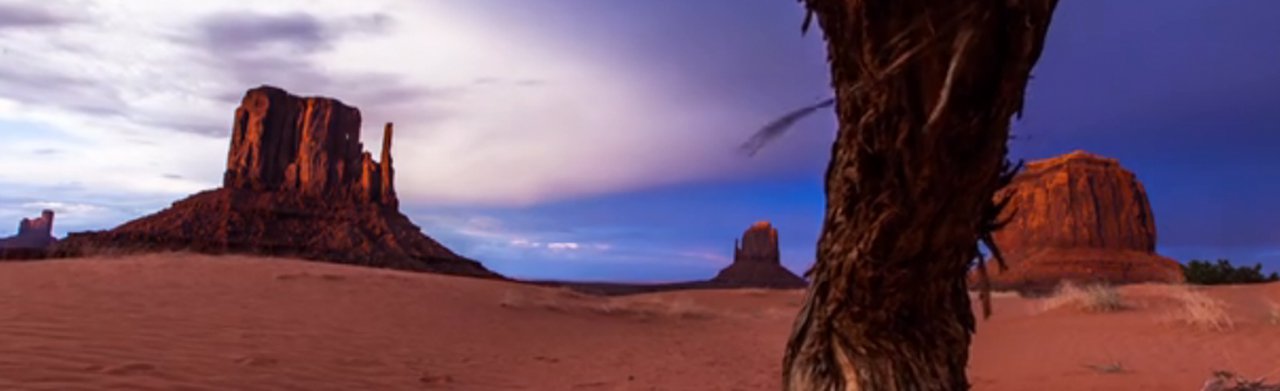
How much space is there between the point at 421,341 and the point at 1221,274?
1433 inches

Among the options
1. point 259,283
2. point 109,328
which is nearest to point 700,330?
point 259,283

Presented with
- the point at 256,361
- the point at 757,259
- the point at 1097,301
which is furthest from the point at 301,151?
Answer: the point at 1097,301

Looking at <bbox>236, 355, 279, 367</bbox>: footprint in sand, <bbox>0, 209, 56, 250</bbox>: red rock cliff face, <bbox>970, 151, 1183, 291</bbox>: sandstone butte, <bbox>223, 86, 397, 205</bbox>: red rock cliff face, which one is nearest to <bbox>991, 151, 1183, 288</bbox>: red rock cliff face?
<bbox>970, 151, 1183, 291</bbox>: sandstone butte

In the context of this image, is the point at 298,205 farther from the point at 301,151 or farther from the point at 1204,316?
the point at 1204,316

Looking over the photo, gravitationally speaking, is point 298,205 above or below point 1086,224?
below

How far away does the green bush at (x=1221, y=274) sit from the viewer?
106ft

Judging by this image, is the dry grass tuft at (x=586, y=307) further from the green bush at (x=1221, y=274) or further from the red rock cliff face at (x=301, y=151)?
the red rock cliff face at (x=301, y=151)

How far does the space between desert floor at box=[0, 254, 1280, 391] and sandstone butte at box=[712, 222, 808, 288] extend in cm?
7348

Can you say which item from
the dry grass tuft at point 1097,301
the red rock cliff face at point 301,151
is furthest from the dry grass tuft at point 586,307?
the red rock cliff face at point 301,151

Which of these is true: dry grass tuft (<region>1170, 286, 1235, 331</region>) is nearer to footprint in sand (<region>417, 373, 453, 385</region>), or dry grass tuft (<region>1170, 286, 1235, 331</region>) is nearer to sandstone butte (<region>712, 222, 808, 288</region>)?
footprint in sand (<region>417, 373, 453, 385</region>)

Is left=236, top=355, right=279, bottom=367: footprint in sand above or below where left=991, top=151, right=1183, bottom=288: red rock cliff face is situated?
below

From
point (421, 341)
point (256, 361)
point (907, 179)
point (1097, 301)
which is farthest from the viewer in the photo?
point (1097, 301)

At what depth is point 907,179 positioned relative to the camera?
8.27ft

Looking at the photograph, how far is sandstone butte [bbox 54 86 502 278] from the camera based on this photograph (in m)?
53.5
